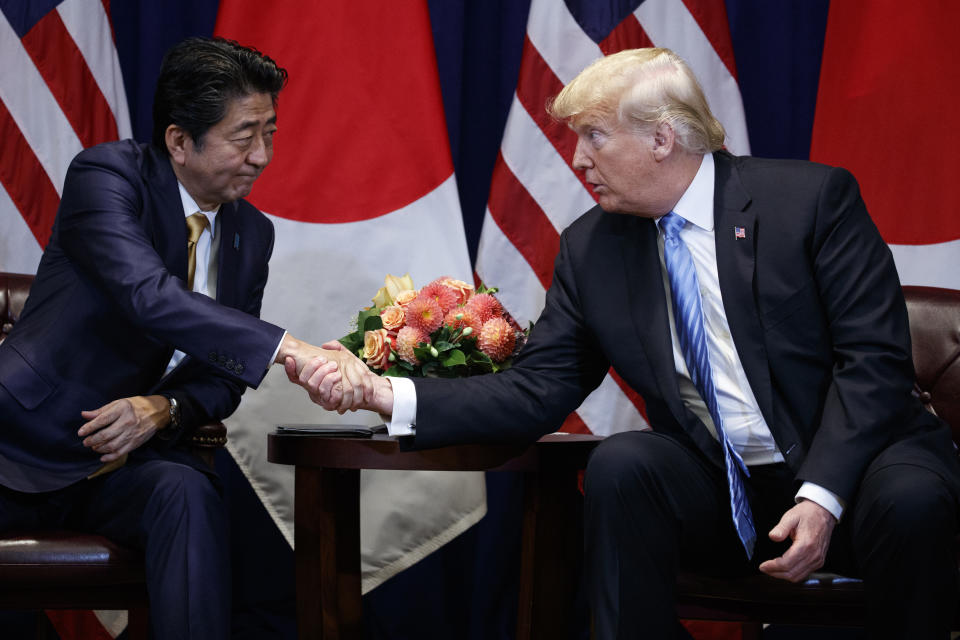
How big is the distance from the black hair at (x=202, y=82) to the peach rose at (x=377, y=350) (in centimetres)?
57

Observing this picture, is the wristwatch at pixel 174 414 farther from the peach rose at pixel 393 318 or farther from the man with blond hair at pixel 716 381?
the peach rose at pixel 393 318

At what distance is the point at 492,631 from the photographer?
3121mm

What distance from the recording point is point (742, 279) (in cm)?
192

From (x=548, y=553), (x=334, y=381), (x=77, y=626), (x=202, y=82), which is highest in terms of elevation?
(x=202, y=82)

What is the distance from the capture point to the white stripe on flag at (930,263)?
288 centimetres

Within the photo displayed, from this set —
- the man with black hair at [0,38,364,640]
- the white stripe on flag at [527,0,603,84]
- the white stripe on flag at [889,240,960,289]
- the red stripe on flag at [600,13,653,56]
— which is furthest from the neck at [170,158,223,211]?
the white stripe on flag at [889,240,960,289]

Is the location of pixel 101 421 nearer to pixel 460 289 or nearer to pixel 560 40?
pixel 460 289

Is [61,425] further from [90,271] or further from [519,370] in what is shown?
[519,370]

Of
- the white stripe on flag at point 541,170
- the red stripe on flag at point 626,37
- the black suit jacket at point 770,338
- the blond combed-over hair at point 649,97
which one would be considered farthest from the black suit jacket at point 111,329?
the red stripe on flag at point 626,37

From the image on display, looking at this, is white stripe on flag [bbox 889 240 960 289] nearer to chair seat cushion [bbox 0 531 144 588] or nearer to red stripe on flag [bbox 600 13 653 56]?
red stripe on flag [bbox 600 13 653 56]

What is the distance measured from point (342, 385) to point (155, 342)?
461mm

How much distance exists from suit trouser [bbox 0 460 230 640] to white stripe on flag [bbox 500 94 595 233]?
52.0 inches

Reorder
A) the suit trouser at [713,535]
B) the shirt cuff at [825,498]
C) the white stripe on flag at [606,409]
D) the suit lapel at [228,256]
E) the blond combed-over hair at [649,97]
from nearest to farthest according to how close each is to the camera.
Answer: the suit trouser at [713,535]
the shirt cuff at [825,498]
the blond combed-over hair at [649,97]
the suit lapel at [228,256]
the white stripe on flag at [606,409]

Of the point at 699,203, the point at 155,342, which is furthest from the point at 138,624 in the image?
the point at 699,203
